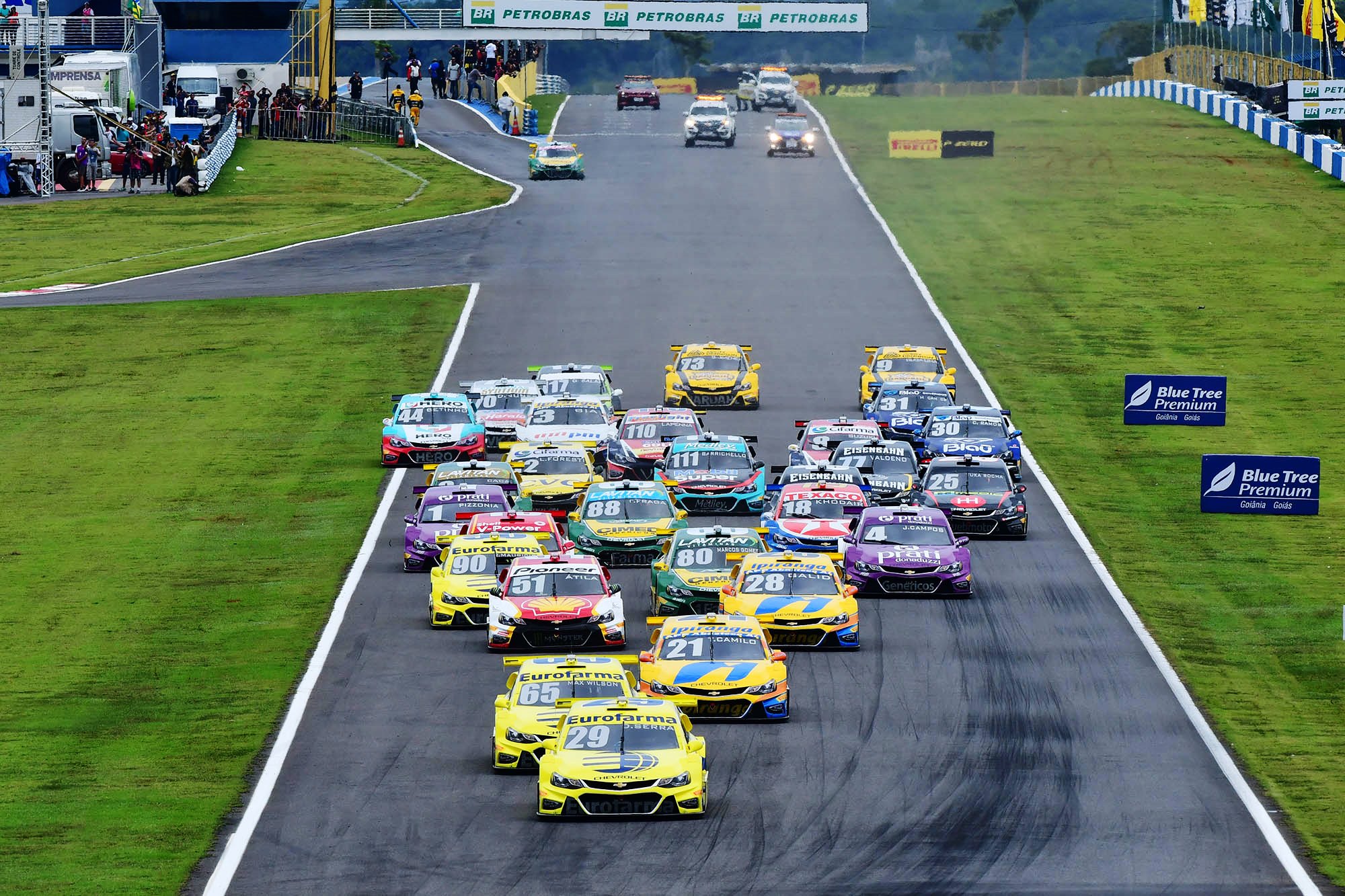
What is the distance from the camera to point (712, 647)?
29.3 meters

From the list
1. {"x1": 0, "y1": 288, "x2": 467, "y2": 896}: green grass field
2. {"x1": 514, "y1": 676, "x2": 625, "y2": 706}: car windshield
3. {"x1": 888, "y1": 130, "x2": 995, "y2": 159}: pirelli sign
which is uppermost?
{"x1": 888, "y1": 130, "x2": 995, "y2": 159}: pirelli sign

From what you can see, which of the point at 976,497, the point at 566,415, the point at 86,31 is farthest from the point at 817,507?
the point at 86,31

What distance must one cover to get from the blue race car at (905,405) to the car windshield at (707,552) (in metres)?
12.8

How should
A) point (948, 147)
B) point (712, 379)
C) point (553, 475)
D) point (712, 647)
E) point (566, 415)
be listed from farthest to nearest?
point (948, 147) → point (712, 379) → point (566, 415) → point (553, 475) → point (712, 647)

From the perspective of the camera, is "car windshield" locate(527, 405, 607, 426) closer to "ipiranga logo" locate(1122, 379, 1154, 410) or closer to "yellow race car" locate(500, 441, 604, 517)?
"yellow race car" locate(500, 441, 604, 517)

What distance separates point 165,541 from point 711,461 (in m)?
A: 10.9

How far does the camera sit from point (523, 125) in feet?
347

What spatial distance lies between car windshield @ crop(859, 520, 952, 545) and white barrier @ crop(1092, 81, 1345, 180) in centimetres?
5785

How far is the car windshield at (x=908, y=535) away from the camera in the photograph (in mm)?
36719

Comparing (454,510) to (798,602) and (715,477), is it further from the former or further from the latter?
(798,602)

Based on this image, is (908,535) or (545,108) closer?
(908,535)

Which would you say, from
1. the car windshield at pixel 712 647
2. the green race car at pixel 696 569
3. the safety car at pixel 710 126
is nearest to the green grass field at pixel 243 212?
the safety car at pixel 710 126

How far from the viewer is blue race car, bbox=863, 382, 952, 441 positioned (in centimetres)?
4806

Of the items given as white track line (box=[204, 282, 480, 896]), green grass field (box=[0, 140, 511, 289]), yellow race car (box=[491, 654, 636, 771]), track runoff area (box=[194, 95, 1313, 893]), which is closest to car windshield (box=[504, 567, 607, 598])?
track runoff area (box=[194, 95, 1313, 893])
